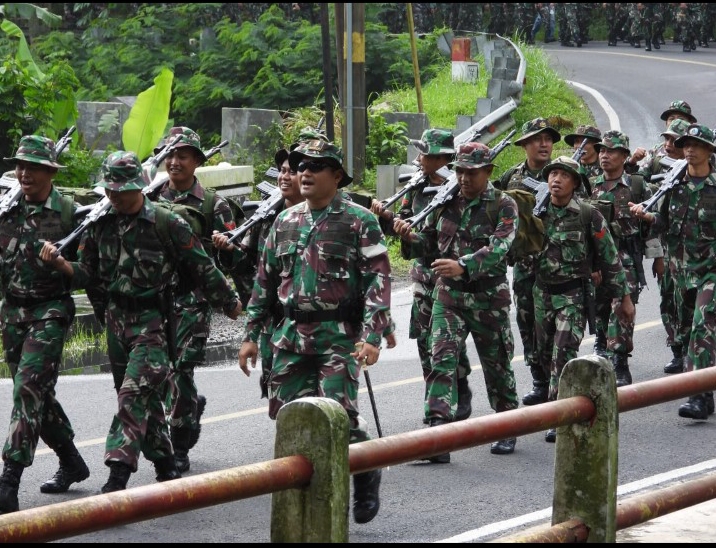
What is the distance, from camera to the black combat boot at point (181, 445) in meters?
8.48

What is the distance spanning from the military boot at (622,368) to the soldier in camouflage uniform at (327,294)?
429cm

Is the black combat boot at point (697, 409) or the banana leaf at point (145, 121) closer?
the black combat boot at point (697, 409)

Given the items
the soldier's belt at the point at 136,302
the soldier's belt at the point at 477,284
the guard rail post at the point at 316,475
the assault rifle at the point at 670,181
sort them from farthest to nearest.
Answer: the assault rifle at the point at 670,181 → the soldier's belt at the point at 477,284 → the soldier's belt at the point at 136,302 → the guard rail post at the point at 316,475

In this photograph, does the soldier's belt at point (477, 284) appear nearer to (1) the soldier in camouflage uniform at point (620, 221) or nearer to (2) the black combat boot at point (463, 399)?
(2) the black combat boot at point (463, 399)

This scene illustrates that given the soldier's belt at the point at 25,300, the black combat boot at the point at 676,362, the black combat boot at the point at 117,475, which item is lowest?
the black combat boot at the point at 676,362

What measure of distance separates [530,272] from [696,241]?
120 cm

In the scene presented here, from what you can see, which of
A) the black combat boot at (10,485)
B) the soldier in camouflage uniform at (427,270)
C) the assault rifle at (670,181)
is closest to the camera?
the black combat boot at (10,485)

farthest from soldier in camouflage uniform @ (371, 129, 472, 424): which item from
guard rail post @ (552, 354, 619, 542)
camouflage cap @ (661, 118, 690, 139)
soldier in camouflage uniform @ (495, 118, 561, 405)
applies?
guard rail post @ (552, 354, 619, 542)

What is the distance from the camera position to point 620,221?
11.7m

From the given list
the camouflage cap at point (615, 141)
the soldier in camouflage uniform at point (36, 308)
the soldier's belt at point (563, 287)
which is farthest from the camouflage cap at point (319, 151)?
the camouflage cap at point (615, 141)

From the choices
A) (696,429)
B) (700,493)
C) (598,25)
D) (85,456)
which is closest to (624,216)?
(696,429)

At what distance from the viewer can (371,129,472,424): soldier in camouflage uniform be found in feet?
31.2

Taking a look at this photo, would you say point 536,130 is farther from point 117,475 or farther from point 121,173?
point 117,475

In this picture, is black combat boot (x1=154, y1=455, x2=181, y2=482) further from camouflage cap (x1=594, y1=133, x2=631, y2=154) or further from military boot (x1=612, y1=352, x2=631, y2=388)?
camouflage cap (x1=594, y1=133, x2=631, y2=154)
